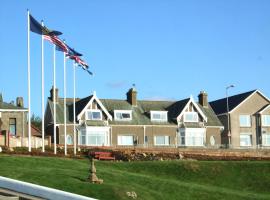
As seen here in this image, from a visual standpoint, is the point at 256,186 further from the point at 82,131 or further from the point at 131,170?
the point at 82,131

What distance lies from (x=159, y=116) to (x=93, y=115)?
9520 millimetres

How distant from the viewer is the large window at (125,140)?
74.6m

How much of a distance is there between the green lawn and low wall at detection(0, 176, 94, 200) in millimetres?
11763

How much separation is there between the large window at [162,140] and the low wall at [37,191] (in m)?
62.6

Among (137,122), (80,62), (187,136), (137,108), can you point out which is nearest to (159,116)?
(137,108)

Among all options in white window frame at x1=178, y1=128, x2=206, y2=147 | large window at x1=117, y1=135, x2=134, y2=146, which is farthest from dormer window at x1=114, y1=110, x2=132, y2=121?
white window frame at x1=178, y1=128, x2=206, y2=147

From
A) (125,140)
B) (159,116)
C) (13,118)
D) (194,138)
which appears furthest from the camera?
(159,116)

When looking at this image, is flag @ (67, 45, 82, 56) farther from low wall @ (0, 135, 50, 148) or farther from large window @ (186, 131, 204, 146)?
large window @ (186, 131, 204, 146)

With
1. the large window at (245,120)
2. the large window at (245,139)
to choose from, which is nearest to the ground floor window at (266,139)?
the large window at (245,139)

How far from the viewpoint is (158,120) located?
77312 mm

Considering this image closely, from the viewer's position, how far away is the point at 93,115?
72438 mm

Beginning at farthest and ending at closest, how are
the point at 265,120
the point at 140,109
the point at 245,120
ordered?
the point at 245,120
the point at 265,120
the point at 140,109

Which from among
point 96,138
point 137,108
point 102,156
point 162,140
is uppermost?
point 137,108

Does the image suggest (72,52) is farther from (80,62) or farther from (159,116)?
(159,116)
